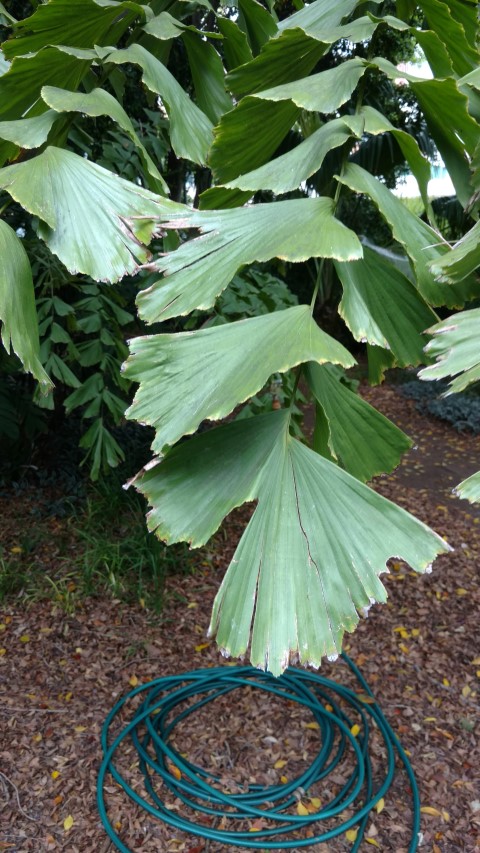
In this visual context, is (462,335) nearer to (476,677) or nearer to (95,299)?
(95,299)

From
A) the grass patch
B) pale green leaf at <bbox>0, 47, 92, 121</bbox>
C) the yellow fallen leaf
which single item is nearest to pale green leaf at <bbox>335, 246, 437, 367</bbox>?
pale green leaf at <bbox>0, 47, 92, 121</bbox>

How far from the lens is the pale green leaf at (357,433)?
68 cm

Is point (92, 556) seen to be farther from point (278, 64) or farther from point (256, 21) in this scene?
point (278, 64)

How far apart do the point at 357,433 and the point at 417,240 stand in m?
0.22

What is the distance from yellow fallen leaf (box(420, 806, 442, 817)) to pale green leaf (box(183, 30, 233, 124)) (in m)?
2.10

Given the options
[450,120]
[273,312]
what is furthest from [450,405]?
[273,312]

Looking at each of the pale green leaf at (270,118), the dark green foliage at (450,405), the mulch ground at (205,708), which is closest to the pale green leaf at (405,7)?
the pale green leaf at (270,118)

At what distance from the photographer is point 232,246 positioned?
603 millimetres

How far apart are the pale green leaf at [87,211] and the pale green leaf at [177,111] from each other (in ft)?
0.87

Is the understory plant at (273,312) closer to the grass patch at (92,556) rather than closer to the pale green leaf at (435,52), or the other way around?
the pale green leaf at (435,52)

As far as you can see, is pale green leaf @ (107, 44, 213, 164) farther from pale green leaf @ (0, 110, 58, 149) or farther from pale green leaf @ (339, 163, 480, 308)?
pale green leaf @ (339, 163, 480, 308)

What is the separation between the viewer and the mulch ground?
6.32 feet

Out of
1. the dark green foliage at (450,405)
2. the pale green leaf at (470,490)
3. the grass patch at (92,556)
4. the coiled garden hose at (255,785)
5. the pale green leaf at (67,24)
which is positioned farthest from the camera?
the dark green foliage at (450,405)

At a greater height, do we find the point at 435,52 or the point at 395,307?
the point at 435,52
